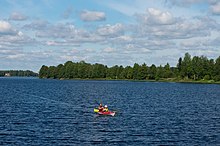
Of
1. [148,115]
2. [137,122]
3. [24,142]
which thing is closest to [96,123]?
[137,122]

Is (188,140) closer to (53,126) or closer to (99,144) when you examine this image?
(99,144)

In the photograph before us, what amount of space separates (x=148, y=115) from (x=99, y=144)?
29.1m

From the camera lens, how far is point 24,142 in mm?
46062

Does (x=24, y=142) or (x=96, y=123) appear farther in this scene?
(x=96, y=123)

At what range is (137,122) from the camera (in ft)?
209

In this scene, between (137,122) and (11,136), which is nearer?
(11,136)

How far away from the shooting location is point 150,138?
49.7 m

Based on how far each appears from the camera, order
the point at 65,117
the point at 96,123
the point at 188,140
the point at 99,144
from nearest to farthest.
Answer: the point at 99,144 → the point at 188,140 → the point at 96,123 → the point at 65,117

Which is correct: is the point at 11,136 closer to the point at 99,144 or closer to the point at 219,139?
the point at 99,144

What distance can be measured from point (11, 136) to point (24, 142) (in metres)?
4.23

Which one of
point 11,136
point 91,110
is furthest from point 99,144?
point 91,110

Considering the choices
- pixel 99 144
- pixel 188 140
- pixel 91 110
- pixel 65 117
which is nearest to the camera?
pixel 99 144

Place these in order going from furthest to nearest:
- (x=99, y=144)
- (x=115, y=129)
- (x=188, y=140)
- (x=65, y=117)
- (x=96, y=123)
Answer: (x=65, y=117) → (x=96, y=123) → (x=115, y=129) → (x=188, y=140) → (x=99, y=144)

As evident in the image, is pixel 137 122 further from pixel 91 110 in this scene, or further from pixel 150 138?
pixel 91 110
